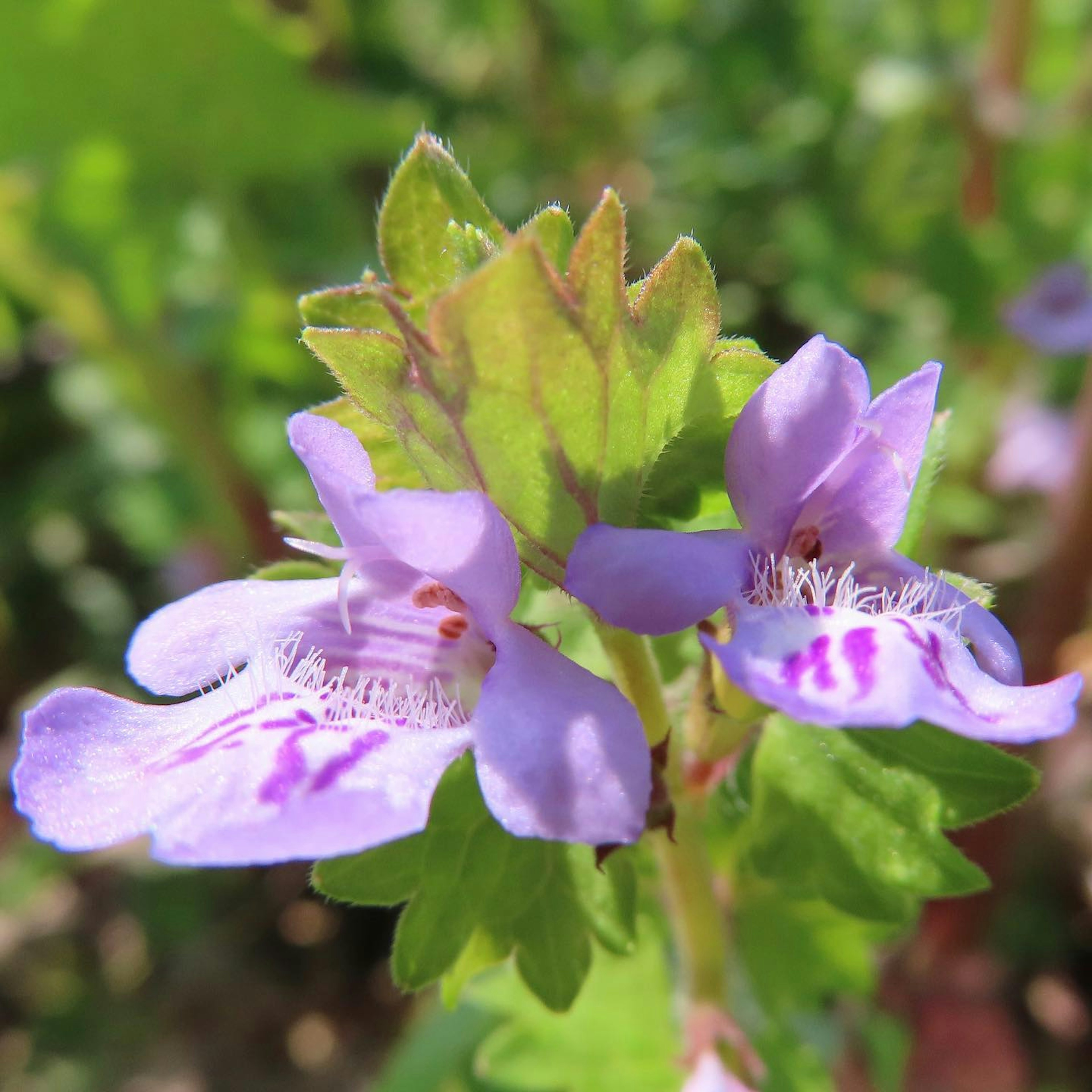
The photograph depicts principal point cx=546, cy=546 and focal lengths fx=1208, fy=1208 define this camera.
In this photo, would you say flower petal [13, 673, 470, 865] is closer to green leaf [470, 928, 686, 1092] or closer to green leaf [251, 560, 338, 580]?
green leaf [251, 560, 338, 580]

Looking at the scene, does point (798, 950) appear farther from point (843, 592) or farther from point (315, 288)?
point (315, 288)

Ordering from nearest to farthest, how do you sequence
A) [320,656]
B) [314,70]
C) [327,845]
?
1. [327,845]
2. [320,656]
3. [314,70]

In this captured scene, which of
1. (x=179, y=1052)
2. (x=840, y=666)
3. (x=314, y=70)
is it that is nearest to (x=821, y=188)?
(x=314, y=70)

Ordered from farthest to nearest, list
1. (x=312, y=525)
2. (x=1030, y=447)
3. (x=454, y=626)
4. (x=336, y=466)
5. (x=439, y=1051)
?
(x=1030, y=447) < (x=439, y=1051) < (x=312, y=525) < (x=454, y=626) < (x=336, y=466)

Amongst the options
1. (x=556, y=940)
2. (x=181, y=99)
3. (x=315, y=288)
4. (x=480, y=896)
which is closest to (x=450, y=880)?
(x=480, y=896)

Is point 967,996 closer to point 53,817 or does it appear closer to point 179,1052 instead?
point 179,1052

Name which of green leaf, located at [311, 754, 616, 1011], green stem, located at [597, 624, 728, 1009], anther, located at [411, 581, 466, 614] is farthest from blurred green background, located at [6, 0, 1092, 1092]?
anther, located at [411, 581, 466, 614]

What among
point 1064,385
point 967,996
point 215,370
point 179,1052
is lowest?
point 179,1052
